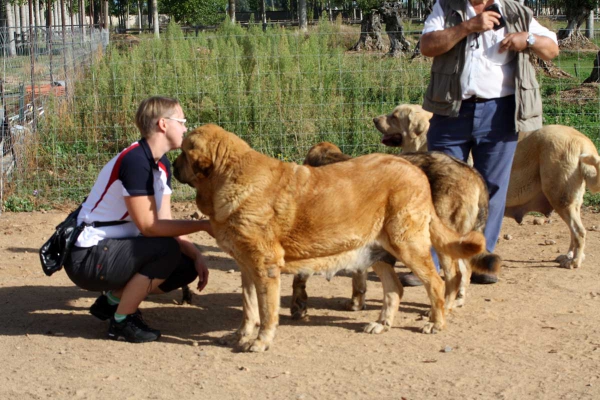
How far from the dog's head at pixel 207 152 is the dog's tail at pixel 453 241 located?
1535 millimetres

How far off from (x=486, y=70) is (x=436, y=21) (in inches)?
23.7

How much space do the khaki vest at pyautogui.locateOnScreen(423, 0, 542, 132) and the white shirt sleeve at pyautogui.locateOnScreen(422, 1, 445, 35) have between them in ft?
0.14

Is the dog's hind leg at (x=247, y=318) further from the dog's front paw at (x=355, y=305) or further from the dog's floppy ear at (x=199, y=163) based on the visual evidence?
the dog's front paw at (x=355, y=305)

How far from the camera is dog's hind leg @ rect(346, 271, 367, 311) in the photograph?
229 inches

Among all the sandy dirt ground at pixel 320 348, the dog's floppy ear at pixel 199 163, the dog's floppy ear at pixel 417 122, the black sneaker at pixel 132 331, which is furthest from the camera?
the dog's floppy ear at pixel 417 122

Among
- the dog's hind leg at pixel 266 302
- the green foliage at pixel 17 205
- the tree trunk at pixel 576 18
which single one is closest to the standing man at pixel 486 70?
the dog's hind leg at pixel 266 302

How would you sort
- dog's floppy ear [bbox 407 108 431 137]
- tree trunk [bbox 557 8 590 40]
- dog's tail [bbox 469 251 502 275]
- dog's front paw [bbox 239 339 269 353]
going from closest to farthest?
dog's front paw [bbox 239 339 269 353], dog's tail [bbox 469 251 502 275], dog's floppy ear [bbox 407 108 431 137], tree trunk [bbox 557 8 590 40]

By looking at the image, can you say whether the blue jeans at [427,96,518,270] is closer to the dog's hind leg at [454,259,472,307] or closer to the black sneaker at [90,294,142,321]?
the dog's hind leg at [454,259,472,307]

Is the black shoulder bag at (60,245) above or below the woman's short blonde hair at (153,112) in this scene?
below

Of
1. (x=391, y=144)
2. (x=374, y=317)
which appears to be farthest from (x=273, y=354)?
(x=391, y=144)

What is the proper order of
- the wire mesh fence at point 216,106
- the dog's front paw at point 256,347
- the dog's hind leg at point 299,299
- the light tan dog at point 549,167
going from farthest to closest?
the wire mesh fence at point 216,106
the light tan dog at point 549,167
the dog's hind leg at point 299,299
the dog's front paw at point 256,347

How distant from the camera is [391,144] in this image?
311 inches

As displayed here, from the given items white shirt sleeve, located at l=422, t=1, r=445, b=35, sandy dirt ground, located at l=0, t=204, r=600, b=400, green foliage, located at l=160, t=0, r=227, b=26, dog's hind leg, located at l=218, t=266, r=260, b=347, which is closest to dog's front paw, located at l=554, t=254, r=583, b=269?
sandy dirt ground, located at l=0, t=204, r=600, b=400

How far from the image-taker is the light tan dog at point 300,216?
4738 mm
